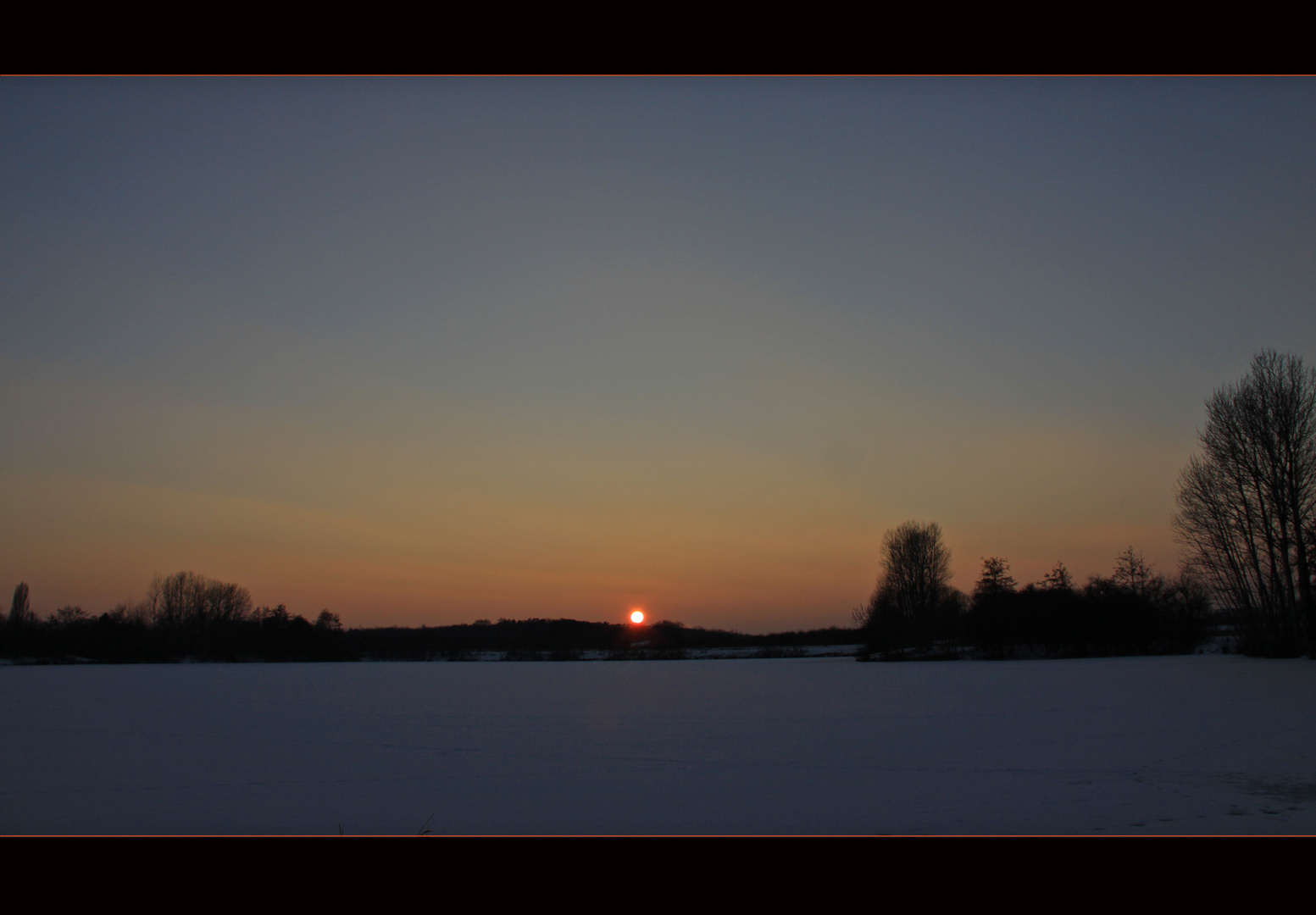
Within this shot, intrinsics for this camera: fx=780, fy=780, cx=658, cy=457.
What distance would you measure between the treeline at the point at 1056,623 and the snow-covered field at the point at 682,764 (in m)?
23.9

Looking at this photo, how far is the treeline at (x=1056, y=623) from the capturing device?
36500mm

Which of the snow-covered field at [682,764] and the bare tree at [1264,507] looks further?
the bare tree at [1264,507]

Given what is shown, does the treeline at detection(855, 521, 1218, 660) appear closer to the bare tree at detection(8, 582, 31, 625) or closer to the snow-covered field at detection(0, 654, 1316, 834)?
the snow-covered field at detection(0, 654, 1316, 834)

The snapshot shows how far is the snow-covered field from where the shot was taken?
5.43 metres

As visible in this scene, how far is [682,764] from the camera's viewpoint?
7750 mm

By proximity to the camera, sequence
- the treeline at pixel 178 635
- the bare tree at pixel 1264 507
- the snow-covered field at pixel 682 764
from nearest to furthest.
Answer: the snow-covered field at pixel 682 764
the bare tree at pixel 1264 507
the treeline at pixel 178 635

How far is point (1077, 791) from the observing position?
6.10 meters

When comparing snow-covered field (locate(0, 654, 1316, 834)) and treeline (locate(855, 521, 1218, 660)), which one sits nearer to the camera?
snow-covered field (locate(0, 654, 1316, 834))

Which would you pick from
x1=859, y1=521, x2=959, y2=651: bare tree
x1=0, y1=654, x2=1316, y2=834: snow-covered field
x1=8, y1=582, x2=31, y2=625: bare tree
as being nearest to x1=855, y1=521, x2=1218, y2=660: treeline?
x1=859, y1=521, x2=959, y2=651: bare tree

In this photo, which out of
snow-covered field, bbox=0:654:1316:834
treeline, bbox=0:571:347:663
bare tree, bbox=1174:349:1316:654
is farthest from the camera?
treeline, bbox=0:571:347:663

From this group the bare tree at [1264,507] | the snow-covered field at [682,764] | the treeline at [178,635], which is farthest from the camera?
the treeline at [178,635]

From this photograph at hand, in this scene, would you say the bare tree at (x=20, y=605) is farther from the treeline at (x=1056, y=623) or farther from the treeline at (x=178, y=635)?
the treeline at (x=1056, y=623)

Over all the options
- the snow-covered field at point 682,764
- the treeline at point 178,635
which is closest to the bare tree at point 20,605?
the treeline at point 178,635

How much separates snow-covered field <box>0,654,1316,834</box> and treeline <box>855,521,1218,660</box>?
23.9 meters
